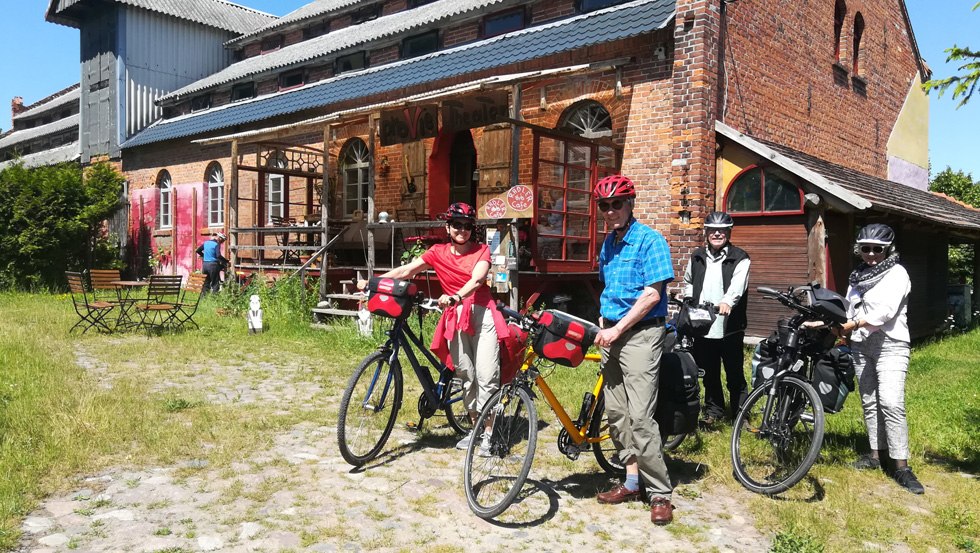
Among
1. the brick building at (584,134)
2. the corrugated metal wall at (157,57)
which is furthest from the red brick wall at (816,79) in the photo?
the corrugated metal wall at (157,57)

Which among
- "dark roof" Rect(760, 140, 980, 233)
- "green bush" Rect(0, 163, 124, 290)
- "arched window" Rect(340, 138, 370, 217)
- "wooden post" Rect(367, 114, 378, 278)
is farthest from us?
"green bush" Rect(0, 163, 124, 290)

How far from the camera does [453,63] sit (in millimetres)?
13344

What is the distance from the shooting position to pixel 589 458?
5.13 metres

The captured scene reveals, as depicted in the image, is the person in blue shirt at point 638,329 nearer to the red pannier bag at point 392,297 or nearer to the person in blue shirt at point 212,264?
the red pannier bag at point 392,297

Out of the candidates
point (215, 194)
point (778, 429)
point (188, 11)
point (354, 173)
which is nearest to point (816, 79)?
point (354, 173)

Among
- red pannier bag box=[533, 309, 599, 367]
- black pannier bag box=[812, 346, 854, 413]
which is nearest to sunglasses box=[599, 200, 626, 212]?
red pannier bag box=[533, 309, 599, 367]

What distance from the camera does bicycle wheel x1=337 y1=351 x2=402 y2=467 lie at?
180 inches

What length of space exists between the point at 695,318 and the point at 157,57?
22480 mm

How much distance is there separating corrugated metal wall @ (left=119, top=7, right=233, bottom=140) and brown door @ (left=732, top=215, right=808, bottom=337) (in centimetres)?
1937

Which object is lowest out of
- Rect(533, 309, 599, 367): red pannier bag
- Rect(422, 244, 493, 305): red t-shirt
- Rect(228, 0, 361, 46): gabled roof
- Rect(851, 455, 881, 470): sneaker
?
Rect(851, 455, 881, 470): sneaker

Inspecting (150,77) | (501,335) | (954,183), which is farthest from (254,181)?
(954,183)

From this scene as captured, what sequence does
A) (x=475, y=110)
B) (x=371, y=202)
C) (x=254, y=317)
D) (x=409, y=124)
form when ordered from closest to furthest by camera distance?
(x=475, y=110)
(x=254, y=317)
(x=409, y=124)
(x=371, y=202)

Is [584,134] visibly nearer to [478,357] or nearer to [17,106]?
[478,357]

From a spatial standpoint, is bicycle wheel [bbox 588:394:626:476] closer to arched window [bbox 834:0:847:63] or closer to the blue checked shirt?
the blue checked shirt
